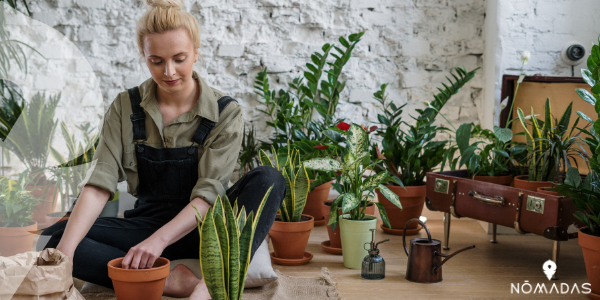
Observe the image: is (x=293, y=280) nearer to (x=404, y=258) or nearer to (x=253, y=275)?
(x=253, y=275)

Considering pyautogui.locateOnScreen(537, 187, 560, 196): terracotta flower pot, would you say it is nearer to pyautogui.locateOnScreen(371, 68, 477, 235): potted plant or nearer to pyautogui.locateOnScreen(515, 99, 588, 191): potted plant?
pyautogui.locateOnScreen(515, 99, 588, 191): potted plant

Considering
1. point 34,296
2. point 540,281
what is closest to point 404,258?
point 540,281

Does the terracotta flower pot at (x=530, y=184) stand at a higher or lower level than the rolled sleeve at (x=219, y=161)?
lower

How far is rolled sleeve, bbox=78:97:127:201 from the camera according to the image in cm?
147

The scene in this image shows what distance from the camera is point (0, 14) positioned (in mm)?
423

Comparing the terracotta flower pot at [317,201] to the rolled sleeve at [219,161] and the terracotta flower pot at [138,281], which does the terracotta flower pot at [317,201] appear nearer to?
the rolled sleeve at [219,161]

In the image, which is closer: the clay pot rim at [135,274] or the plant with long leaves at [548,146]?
the clay pot rim at [135,274]

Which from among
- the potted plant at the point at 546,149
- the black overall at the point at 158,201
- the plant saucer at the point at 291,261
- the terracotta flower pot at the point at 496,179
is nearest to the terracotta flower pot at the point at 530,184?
the potted plant at the point at 546,149

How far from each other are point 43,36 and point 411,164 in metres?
2.38

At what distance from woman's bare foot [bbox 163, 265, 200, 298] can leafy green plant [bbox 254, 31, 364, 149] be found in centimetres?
126

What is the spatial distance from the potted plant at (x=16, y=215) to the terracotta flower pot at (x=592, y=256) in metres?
1.70

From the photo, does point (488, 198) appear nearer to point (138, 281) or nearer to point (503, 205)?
point (503, 205)

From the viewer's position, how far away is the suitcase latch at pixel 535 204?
6.13 feet

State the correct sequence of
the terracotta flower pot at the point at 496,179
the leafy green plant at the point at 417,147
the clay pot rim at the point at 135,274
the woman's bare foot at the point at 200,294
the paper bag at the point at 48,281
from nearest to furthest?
1. the paper bag at the point at 48,281
2. the clay pot rim at the point at 135,274
3. the woman's bare foot at the point at 200,294
4. the terracotta flower pot at the point at 496,179
5. the leafy green plant at the point at 417,147
